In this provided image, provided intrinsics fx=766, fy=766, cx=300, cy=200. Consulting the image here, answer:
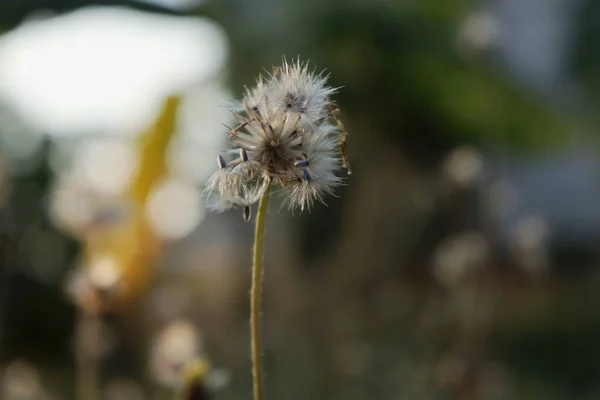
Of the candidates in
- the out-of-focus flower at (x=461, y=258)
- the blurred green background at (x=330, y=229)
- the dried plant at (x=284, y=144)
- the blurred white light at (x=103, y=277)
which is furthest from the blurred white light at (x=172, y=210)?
the dried plant at (x=284, y=144)

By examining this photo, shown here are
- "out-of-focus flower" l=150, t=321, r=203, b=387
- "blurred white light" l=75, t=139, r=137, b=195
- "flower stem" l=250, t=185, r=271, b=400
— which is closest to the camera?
"flower stem" l=250, t=185, r=271, b=400

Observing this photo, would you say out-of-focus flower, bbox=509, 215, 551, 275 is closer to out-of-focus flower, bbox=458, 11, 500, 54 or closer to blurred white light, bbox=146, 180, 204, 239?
out-of-focus flower, bbox=458, 11, 500, 54

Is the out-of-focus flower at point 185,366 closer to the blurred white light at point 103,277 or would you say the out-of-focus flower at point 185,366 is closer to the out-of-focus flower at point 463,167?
the blurred white light at point 103,277

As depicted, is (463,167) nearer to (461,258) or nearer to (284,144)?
(461,258)

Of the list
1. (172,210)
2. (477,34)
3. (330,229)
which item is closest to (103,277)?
(172,210)

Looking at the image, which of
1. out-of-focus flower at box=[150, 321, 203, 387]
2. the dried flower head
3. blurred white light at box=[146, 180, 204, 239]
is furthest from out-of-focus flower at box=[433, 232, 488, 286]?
the dried flower head

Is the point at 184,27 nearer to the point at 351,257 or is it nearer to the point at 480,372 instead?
the point at 480,372
